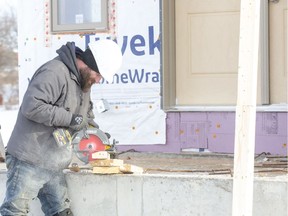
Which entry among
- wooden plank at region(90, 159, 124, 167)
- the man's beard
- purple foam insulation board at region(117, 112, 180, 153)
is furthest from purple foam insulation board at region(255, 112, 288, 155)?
the man's beard

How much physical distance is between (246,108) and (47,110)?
5.93 ft

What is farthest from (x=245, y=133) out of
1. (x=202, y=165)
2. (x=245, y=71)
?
(x=202, y=165)

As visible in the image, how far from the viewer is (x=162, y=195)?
5.94 metres

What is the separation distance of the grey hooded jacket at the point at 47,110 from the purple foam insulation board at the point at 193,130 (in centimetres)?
254

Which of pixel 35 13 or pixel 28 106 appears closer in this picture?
pixel 28 106

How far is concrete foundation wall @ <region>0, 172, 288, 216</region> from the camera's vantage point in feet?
18.4

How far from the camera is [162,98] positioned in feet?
26.8

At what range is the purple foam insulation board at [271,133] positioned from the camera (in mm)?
7656

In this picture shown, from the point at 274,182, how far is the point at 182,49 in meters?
3.08

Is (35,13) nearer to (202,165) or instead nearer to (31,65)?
(31,65)

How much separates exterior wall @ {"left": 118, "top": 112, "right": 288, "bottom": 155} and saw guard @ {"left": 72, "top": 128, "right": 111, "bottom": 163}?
5.25 ft

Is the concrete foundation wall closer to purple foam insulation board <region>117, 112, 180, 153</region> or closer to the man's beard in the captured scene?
the man's beard

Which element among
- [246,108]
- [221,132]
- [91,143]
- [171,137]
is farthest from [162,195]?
[171,137]

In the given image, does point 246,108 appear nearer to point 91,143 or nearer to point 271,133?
point 91,143
